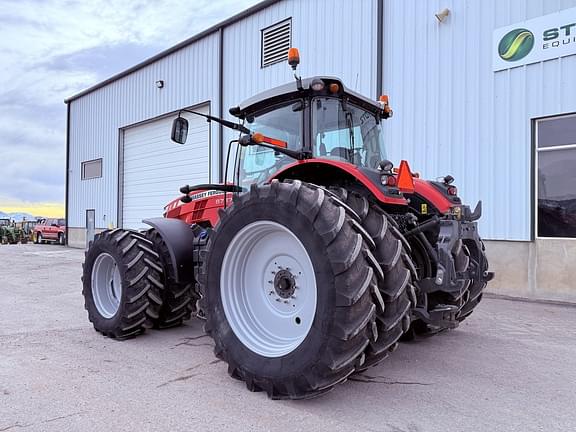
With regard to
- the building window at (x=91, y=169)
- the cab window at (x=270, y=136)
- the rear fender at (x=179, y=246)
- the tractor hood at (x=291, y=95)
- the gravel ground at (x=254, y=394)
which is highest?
the building window at (x=91, y=169)

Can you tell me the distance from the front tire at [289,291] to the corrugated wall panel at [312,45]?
7880 millimetres

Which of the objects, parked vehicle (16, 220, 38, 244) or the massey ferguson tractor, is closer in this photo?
the massey ferguson tractor

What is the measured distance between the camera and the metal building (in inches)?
315

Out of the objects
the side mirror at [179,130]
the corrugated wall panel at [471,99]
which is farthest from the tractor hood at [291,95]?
the corrugated wall panel at [471,99]

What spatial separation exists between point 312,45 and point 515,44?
504cm

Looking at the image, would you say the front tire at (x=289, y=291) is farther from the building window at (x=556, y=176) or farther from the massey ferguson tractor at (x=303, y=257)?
the building window at (x=556, y=176)

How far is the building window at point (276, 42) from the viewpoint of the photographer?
40.7 ft

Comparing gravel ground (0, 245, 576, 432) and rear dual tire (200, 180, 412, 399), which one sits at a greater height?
rear dual tire (200, 180, 412, 399)

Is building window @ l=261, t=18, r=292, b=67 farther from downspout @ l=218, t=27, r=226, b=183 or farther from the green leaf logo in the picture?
the green leaf logo

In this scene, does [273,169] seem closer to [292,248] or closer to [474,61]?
[292,248]

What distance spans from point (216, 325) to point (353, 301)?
1292 mm

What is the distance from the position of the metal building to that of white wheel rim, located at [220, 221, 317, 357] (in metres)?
2.76

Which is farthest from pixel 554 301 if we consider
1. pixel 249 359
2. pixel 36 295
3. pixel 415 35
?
pixel 36 295

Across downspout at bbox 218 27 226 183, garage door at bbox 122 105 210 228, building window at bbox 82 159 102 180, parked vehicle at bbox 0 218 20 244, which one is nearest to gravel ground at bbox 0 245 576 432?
downspout at bbox 218 27 226 183
